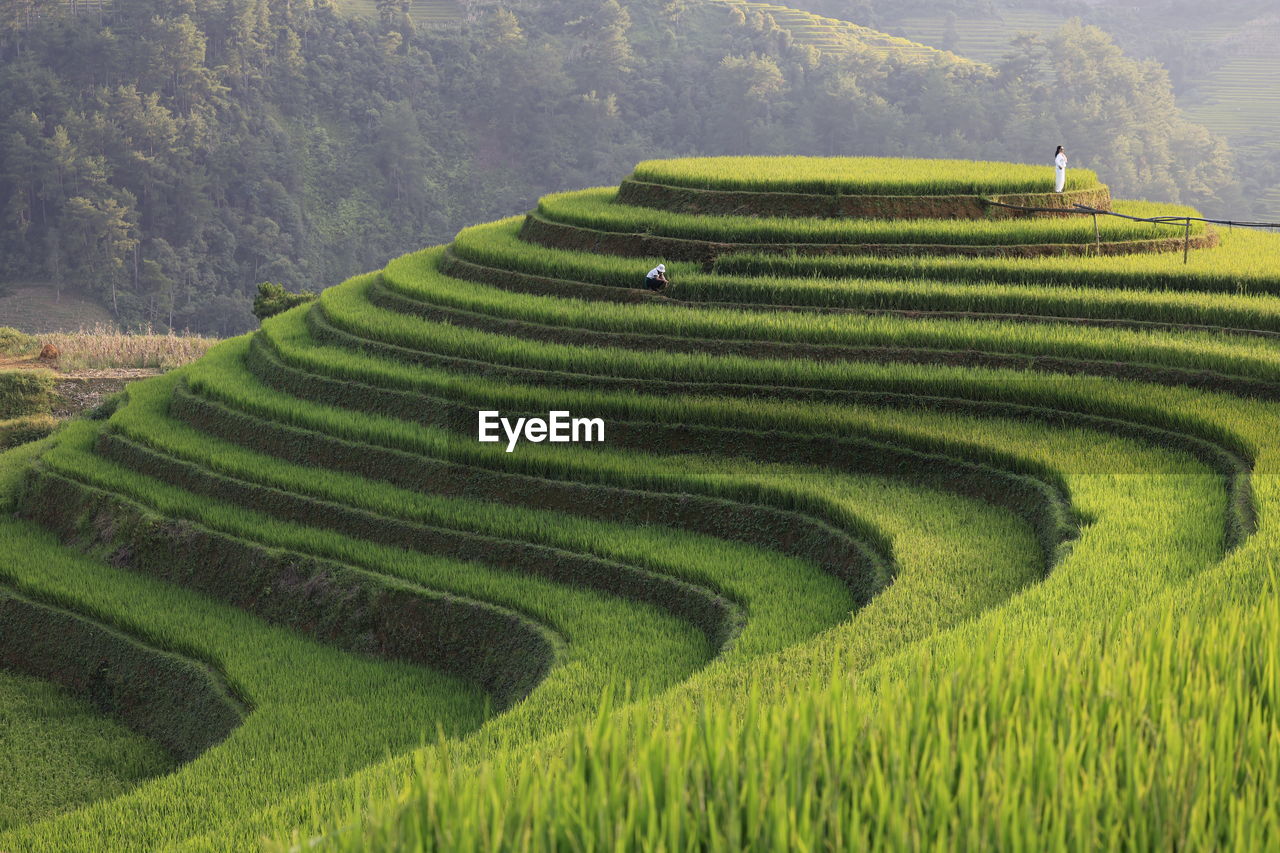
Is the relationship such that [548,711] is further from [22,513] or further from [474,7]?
[474,7]

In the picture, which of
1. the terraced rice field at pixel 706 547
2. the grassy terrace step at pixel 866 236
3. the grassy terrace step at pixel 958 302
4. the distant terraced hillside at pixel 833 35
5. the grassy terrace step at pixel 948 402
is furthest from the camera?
the distant terraced hillside at pixel 833 35

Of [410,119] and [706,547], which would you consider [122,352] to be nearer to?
[706,547]

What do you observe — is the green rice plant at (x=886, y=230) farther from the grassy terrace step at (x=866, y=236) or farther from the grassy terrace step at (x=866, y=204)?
the grassy terrace step at (x=866, y=204)

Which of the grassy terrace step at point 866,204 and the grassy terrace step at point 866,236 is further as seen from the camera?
the grassy terrace step at point 866,204

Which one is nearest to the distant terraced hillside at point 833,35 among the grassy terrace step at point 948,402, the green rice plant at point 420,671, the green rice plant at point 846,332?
the green rice plant at point 846,332

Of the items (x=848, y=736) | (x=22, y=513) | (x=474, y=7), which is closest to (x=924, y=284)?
(x=22, y=513)

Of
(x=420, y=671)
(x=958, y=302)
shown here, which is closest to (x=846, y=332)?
(x=958, y=302)

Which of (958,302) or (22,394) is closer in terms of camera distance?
(958,302)
